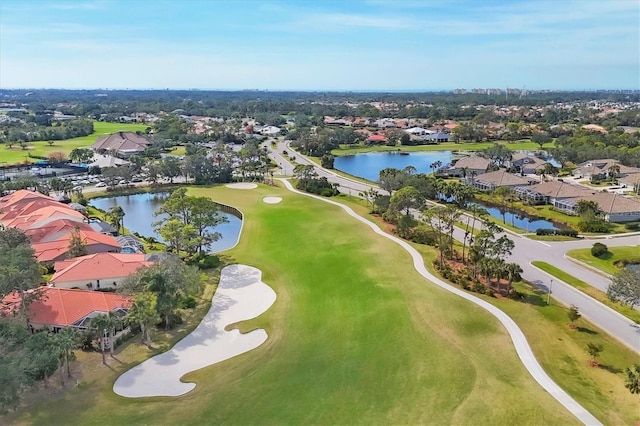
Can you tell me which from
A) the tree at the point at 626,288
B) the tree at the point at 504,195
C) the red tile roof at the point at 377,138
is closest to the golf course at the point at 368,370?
the tree at the point at 626,288

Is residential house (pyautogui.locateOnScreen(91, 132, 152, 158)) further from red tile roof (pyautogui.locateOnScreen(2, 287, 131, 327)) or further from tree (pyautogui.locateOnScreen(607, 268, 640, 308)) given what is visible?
tree (pyautogui.locateOnScreen(607, 268, 640, 308))

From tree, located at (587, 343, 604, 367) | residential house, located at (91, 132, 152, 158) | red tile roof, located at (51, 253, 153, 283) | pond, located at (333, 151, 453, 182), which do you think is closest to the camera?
tree, located at (587, 343, 604, 367)

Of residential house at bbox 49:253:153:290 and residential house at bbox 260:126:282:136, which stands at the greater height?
residential house at bbox 260:126:282:136

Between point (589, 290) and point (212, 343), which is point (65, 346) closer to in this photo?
point (212, 343)

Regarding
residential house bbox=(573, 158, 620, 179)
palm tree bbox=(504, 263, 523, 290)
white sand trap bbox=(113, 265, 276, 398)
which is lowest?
white sand trap bbox=(113, 265, 276, 398)

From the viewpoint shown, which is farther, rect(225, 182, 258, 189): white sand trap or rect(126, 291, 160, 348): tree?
rect(225, 182, 258, 189): white sand trap

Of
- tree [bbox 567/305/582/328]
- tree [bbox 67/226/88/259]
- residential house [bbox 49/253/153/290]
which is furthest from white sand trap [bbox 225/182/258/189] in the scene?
tree [bbox 567/305/582/328]

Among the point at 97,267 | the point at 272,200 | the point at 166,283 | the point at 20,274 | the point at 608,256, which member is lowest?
the point at 272,200

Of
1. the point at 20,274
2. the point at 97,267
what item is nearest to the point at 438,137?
the point at 97,267
